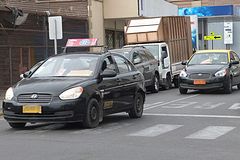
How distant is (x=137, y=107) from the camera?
13094 millimetres

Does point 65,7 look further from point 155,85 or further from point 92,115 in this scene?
point 92,115

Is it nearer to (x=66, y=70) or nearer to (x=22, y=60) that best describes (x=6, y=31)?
(x=22, y=60)

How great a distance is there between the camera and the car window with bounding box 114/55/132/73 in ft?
41.5

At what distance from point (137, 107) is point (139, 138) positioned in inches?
125

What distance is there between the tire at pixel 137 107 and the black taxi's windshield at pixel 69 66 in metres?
1.66

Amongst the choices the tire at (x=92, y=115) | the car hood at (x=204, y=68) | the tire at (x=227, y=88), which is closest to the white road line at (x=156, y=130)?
the tire at (x=92, y=115)

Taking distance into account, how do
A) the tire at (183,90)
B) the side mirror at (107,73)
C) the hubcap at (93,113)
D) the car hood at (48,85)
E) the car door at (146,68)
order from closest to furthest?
1. the car hood at (48,85)
2. the hubcap at (93,113)
3. the side mirror at (107,73)
4. the tire at (183,90)
5. the car door at (146,68)

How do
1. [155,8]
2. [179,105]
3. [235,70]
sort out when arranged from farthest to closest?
1. [155,8]
2. [235,70]
3. [179,105]

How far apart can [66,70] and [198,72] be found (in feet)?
28.8

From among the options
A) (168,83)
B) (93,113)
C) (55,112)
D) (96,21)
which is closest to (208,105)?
(93,113)

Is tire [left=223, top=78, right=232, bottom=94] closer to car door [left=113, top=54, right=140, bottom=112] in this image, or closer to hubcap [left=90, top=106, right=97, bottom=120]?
car door [left=113, top=54, right=140, bottom=112]

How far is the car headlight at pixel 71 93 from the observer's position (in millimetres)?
10633

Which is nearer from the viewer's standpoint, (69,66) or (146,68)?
(69,66)

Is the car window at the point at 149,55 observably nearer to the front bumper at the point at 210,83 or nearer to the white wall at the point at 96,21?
the front bumper at the point at 210,83
